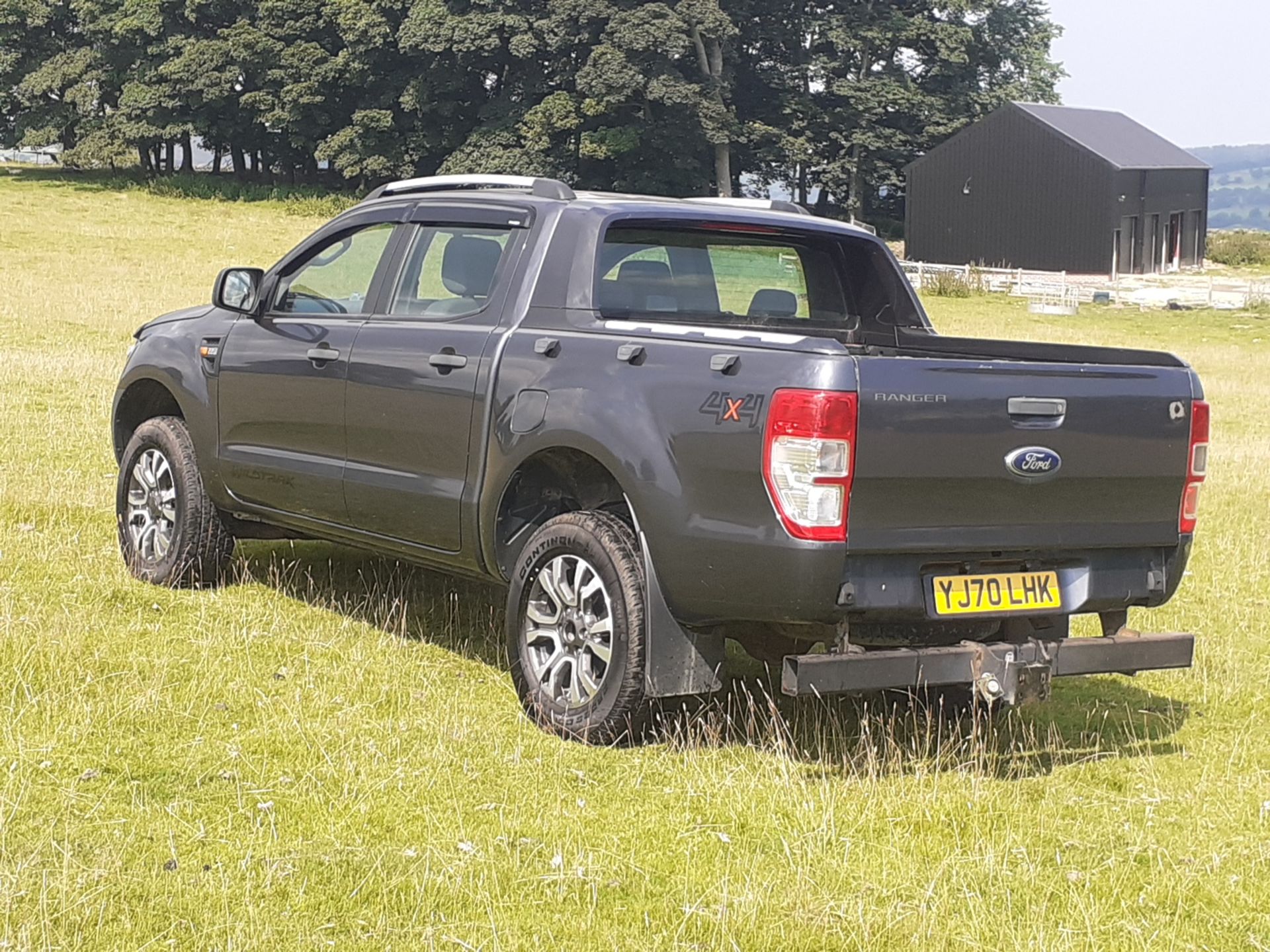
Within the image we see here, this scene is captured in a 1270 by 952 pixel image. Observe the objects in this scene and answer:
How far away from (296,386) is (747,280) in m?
2.06

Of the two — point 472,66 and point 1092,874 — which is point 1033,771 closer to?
point 1092,874

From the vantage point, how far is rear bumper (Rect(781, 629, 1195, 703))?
544 centimetres

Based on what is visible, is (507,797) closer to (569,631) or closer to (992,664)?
(569,631)

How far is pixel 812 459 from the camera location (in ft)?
17.3

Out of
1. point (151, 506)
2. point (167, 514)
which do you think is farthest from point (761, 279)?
point (151, 506)

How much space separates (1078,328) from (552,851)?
32831 mm

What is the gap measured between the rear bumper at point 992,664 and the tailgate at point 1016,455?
0.36 metres

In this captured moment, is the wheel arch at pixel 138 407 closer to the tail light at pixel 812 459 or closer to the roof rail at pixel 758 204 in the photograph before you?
the roof rail at pixel 758 204

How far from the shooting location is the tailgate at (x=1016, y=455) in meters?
5.32

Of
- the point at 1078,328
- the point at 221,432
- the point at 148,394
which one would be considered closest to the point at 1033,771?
the point at 221,432

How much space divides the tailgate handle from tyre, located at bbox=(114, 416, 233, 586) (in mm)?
4315

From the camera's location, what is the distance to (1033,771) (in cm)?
612

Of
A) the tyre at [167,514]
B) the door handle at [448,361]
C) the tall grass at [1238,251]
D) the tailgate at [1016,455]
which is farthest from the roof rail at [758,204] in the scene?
the tall grass at [1238,251]

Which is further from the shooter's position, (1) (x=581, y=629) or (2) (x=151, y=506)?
(2) (x=151, y=506)
